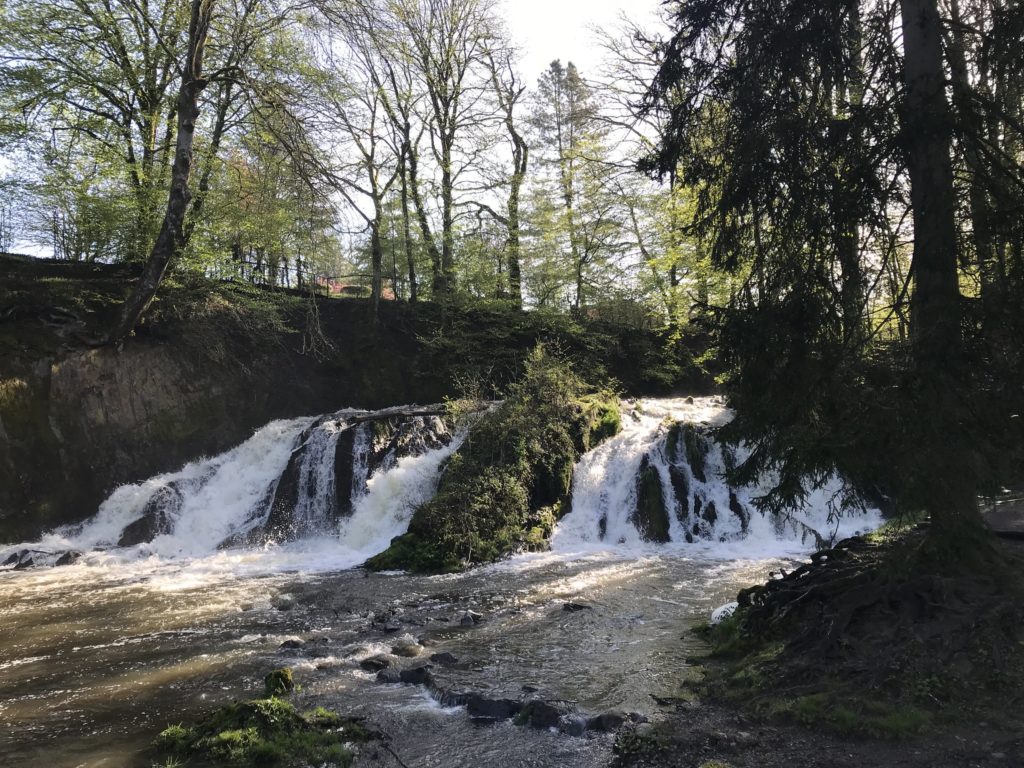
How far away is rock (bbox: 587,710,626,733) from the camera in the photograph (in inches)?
184

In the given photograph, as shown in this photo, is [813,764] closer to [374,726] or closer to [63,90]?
[374,726]

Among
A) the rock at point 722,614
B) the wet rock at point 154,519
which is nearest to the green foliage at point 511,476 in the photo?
the rock at point 722,614

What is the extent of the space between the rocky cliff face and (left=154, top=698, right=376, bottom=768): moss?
692 centimetres

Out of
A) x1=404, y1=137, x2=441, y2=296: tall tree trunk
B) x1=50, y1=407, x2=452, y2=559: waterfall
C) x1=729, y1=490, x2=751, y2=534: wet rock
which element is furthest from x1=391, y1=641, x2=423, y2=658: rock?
x1=404, y1=137, x2=441, y2=296: tall tree trunk

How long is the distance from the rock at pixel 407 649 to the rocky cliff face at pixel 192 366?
5.78m

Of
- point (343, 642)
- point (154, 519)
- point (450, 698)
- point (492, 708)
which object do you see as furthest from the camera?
point (154, 519)

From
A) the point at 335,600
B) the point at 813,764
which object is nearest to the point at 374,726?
the point at 813,764

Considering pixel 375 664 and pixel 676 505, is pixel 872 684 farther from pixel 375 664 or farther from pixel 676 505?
pixel 676 505

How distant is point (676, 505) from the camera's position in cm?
1340

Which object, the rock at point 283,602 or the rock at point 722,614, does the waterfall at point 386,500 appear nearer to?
the rock at point 283,602

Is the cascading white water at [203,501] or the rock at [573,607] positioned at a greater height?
the cascading white water at [203,501]

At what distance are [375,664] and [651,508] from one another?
820cm

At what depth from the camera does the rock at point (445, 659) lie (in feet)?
20.7

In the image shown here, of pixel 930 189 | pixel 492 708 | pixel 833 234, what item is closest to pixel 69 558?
pixel 492 708
